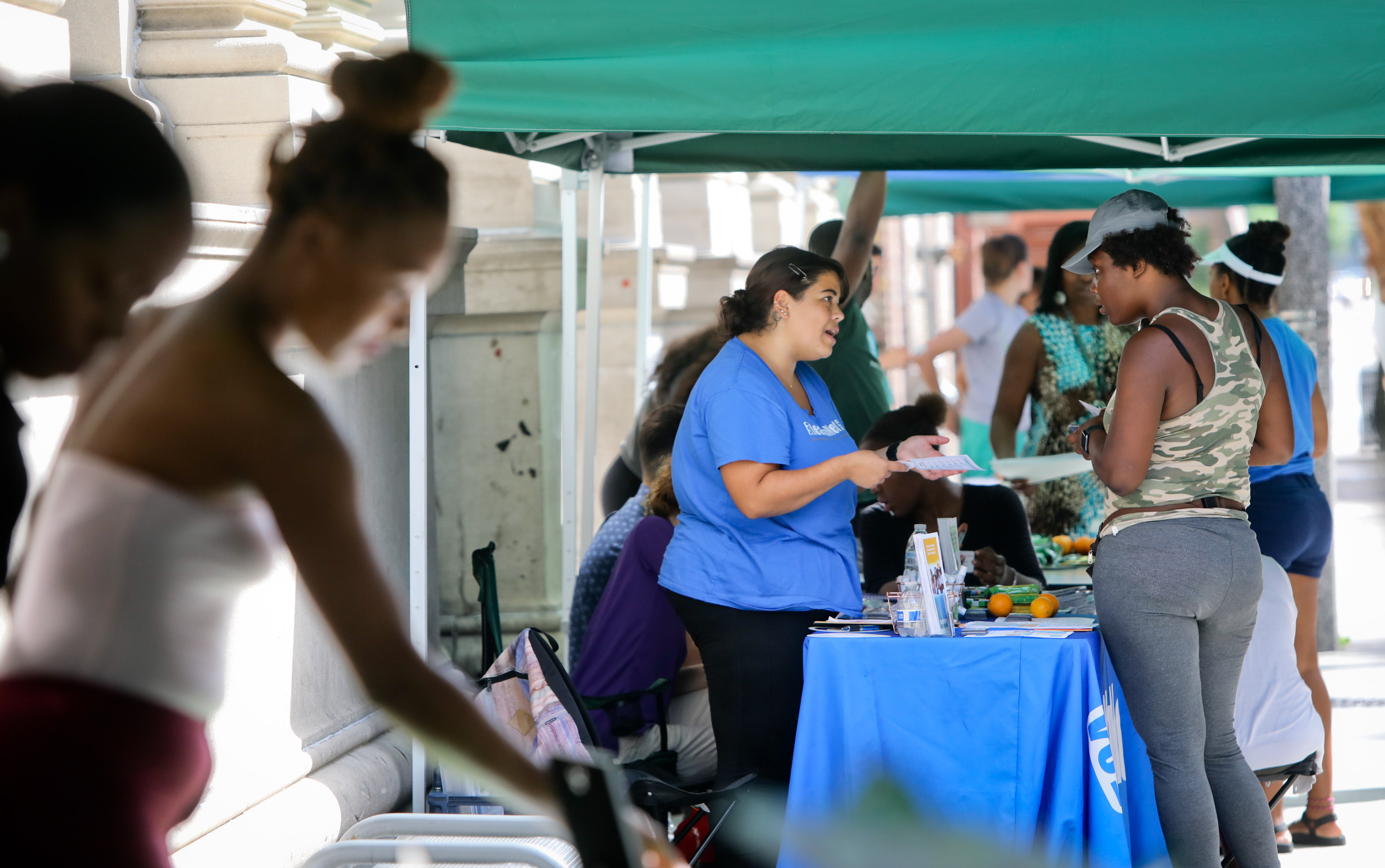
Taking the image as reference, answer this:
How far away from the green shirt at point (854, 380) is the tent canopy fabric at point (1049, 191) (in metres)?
2.24

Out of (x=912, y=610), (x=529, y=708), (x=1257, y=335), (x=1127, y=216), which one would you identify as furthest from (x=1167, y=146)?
(x=529, y=708)

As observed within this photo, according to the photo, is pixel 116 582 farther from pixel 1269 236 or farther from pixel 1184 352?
pixel 1269 236

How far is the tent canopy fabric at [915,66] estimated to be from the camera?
9.61 feet

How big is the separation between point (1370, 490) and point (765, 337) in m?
15.5

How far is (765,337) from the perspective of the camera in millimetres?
3309

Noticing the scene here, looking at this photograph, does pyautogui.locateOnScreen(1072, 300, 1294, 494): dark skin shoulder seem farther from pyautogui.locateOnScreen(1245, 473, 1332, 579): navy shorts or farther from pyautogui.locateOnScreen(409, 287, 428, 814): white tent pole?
pyautogui.locateOnScreen(409, 287, 428, 814): white tent pole

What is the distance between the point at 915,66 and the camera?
2988 millimetres

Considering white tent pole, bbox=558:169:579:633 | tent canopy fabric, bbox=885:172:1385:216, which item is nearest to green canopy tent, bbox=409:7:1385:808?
white tent pole, bbox=558:169:579:633

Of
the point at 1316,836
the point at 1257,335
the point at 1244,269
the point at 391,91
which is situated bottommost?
the point at 1316,836

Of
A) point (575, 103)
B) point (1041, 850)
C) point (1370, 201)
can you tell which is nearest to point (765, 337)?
point (575, 103)

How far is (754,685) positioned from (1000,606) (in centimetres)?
69

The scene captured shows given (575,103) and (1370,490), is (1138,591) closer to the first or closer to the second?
(575,103)

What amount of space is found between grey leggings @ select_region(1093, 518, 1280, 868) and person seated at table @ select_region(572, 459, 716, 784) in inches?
44.5

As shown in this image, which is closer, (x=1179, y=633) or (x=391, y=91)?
(x=391, y=91)
